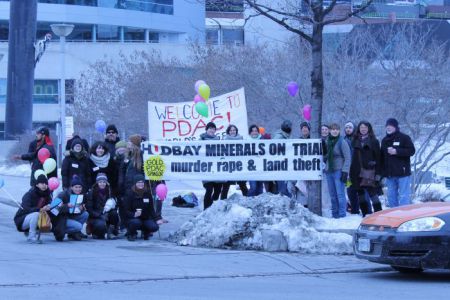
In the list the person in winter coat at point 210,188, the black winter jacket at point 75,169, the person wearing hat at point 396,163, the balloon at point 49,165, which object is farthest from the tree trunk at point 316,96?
the balloon at point 49,165

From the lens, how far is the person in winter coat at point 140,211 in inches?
587

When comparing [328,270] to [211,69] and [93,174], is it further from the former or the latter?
[211,69]

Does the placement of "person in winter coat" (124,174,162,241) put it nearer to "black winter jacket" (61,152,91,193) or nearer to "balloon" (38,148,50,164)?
"black winter jacket" (61,152,91,193)

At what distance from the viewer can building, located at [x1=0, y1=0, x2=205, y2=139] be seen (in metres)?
57.8

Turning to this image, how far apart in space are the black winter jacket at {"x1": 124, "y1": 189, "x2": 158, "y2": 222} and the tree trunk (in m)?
2.71

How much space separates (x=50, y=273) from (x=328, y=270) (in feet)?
11.8

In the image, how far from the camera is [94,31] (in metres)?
71.9

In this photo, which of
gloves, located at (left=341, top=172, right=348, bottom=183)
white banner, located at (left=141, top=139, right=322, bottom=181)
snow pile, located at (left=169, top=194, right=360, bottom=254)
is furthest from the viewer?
white banner, located at (left=141, top=139, right=322, bottom=181)

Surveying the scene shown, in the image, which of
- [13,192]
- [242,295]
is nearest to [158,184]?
[242,295]

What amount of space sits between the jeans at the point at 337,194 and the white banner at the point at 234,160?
0.27 m

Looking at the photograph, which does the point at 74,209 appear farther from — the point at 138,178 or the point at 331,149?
the point at 331,149

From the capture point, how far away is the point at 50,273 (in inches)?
461

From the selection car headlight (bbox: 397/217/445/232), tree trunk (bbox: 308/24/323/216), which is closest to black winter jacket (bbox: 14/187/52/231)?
tree trunk (bbox: 308/24/323/216)

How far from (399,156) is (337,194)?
3.91 ft
